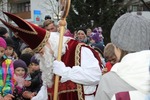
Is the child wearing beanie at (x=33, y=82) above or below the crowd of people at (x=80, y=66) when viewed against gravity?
below

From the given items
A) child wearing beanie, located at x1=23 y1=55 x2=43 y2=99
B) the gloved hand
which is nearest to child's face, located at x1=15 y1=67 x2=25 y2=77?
child wearing beanie, located at x1=23 y1=55 x2=43 y2=99

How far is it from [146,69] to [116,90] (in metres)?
0.23

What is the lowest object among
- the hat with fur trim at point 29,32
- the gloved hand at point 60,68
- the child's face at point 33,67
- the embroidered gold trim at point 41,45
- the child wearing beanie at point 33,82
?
the child wearing beanie at point 33,82

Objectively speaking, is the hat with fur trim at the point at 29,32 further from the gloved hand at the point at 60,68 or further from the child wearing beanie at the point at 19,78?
the child wearing beanie at the point at 19,78

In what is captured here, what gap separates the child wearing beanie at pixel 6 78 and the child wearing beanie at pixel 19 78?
188mm

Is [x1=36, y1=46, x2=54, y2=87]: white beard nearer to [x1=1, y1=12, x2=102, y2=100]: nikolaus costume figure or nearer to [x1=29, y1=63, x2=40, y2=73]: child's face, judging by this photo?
[x1=1, y1=12, x2=102, y2=100]: nikolaus costume figure

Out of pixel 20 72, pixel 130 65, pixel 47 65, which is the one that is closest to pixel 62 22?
pixel 47 65

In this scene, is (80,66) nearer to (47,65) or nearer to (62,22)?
(47,65)

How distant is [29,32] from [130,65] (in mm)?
1927

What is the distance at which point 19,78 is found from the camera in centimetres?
521

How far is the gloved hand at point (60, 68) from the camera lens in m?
3.60

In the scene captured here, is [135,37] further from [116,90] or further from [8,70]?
[8,70]

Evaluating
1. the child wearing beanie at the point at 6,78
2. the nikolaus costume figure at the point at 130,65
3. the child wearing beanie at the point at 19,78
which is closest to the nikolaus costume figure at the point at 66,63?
the child wearing beanie at the point at 6,78

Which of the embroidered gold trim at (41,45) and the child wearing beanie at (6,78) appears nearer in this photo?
the embroidered gold trim at (41,45)
